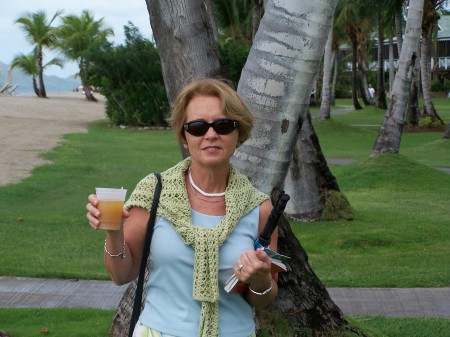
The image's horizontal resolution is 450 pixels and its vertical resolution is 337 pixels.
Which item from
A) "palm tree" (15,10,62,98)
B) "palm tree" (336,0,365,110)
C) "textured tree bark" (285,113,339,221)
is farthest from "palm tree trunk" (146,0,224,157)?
"palm tree" (15,10,62,98)

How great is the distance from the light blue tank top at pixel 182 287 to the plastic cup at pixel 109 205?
30cm

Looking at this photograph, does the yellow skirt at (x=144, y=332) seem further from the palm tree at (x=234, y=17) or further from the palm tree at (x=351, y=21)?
the palm tree at (x=234, y=17)

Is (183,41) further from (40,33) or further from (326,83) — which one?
(40,33)

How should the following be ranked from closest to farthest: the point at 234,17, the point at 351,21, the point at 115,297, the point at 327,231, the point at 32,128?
1. the point at 115,297
2. the point at 327,231
3. the point at 32,128
4. the point at 351,21
5. the point at 234,17

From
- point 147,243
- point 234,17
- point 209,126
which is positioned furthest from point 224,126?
point 234,17

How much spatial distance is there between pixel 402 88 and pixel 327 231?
25.9ft

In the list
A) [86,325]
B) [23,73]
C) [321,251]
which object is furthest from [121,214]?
[23,73]

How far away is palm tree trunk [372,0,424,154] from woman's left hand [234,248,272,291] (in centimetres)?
1615

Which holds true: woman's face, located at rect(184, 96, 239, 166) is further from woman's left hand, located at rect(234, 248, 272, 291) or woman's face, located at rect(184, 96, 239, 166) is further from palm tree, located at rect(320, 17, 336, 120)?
palm tree, located at rect(320, 17, 336, 120)

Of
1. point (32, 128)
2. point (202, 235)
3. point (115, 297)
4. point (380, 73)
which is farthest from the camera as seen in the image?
point (380, 73)

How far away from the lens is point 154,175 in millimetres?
3508

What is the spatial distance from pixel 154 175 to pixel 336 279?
5.73 meters

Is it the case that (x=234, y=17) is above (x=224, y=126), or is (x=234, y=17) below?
below

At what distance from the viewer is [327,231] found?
38.6ft
